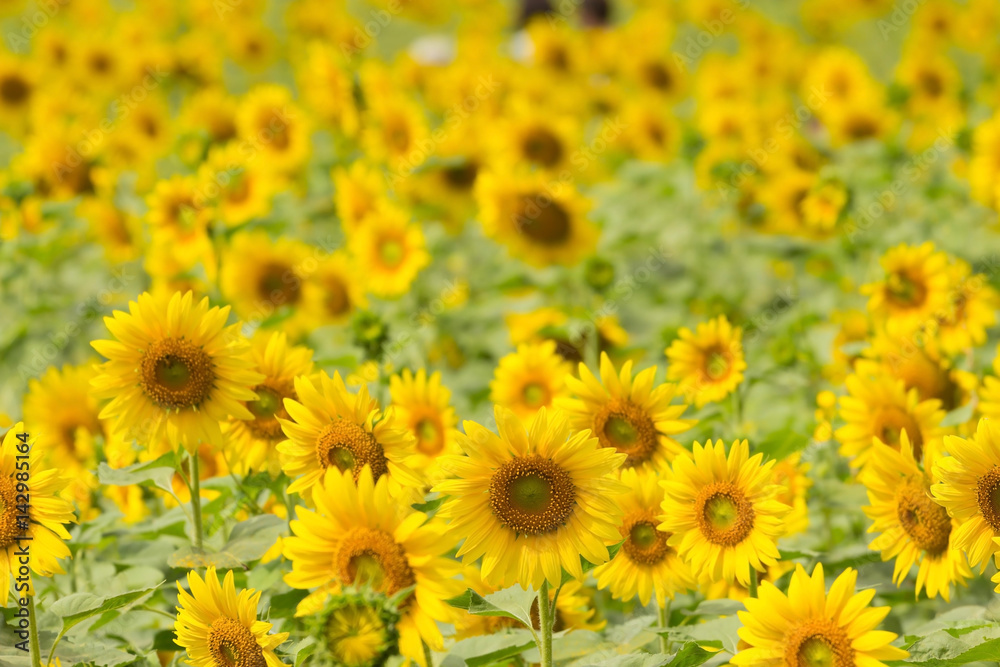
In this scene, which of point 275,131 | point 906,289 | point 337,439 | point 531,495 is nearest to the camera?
point 531,495

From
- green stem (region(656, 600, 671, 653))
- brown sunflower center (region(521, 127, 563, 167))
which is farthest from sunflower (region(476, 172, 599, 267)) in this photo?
green stem (region(656, 600, 671, 653))

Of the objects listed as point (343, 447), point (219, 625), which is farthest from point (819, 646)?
point (219, 625)

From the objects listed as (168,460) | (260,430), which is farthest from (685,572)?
(168,460)

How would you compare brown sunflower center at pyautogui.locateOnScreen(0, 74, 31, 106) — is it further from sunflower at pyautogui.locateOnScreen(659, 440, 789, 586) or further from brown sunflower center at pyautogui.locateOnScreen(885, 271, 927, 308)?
sunflower at pyautogui.locateOnScreen(659, 440, 789, 586)

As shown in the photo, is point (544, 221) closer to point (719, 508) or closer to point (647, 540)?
point (647, 540)

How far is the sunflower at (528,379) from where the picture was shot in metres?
2.89

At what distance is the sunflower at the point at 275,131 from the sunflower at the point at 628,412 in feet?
10.8

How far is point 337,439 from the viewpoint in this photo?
1.86 metres

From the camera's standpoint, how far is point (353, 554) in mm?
1651

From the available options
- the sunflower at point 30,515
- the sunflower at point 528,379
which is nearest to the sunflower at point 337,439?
the sunflower at point 30,515

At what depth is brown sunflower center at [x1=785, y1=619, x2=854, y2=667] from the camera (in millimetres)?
1634

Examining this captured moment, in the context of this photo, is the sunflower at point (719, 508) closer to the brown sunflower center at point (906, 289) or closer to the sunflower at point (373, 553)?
the sunflower at point (373, 553)

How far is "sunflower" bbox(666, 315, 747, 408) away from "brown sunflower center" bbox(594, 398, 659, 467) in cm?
63

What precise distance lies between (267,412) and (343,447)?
1.20 ft
